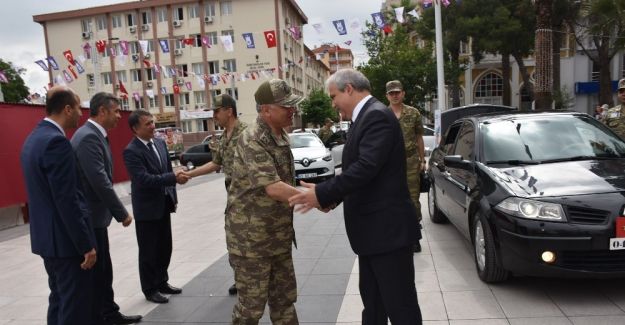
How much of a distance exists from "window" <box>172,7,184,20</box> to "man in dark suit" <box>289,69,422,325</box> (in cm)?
4781

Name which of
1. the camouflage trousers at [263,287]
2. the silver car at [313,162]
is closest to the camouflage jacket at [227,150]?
the camouflage trousers at [263,287]

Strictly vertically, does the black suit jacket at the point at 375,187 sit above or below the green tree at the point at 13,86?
below

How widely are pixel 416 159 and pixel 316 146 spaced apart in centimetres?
762

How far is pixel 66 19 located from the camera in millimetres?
49062

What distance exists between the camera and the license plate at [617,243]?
333 cm

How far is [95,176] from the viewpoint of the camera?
11.5ft

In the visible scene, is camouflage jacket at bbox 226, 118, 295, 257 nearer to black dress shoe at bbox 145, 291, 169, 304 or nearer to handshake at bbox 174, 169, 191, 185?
handshake at bbox 174, 169, 191, 185

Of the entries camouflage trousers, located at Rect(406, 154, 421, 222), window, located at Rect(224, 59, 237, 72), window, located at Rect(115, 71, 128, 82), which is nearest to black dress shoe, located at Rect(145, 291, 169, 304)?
camouflage trousers, located at Rect(406, 154, 421, 222)

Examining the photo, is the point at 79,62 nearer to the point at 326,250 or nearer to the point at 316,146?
the point at 316,146

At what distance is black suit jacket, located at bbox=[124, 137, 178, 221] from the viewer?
13.4 ft

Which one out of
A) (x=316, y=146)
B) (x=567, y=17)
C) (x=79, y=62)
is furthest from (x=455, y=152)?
(x=567, y=17)

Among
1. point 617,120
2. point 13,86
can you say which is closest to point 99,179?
point 617,120

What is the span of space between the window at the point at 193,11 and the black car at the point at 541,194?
147 feet

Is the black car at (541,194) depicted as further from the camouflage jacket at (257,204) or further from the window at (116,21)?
the window at (116,21)
